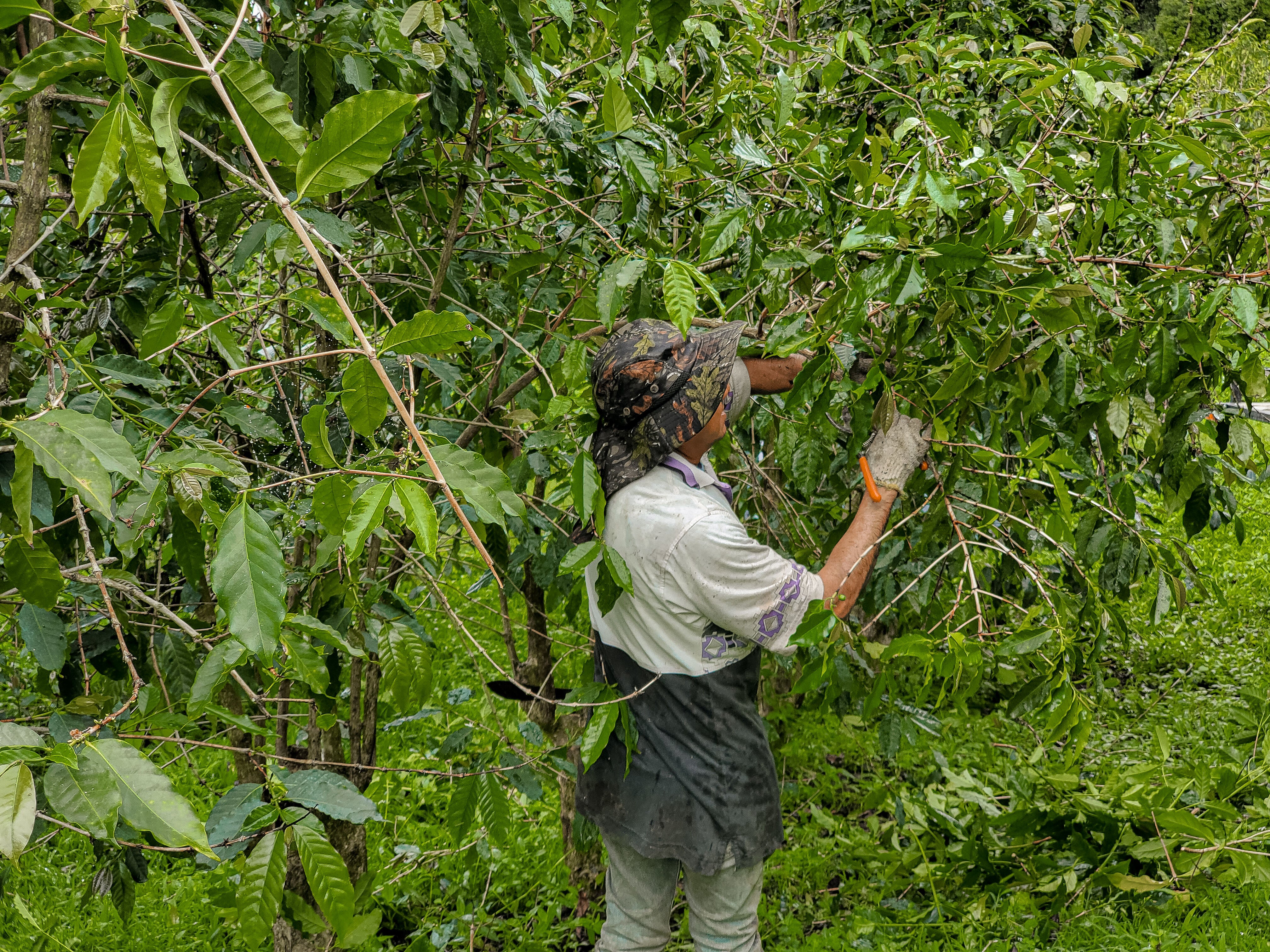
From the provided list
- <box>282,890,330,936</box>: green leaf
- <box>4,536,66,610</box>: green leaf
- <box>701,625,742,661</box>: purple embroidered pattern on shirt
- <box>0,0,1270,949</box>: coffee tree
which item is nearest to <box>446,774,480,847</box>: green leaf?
<box>0,0,1270,949</box>: coffee tree

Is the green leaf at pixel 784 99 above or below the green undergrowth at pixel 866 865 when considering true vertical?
above

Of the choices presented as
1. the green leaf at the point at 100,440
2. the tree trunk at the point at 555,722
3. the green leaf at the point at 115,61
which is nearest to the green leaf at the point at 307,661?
the green leaf at the point at 100,440

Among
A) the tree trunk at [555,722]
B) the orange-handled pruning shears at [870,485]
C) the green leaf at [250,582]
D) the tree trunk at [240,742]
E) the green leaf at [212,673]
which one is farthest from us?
the tree trunk at [555,722]

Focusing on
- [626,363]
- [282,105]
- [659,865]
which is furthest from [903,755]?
[282,105]

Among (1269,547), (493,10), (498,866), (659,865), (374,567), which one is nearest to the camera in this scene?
(493,10)

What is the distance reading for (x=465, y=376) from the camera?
8.53ft

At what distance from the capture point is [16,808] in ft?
3.17

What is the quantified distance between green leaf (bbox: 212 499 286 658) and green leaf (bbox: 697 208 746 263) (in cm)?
101

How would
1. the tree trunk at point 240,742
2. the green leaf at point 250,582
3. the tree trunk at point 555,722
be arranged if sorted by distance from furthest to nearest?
the tree trunk at point 555,722, the tree trunk at point 240,742, the green leaf at point 250,582

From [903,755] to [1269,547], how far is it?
3.54 metres

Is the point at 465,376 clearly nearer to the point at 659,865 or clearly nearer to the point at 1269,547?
the point at 659,865

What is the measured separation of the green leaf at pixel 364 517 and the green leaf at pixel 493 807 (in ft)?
3.28

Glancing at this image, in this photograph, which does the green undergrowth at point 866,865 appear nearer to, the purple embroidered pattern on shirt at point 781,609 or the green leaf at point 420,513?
the purple embroidered pattern on shirt at point 781,609

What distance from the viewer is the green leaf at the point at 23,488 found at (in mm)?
1188
